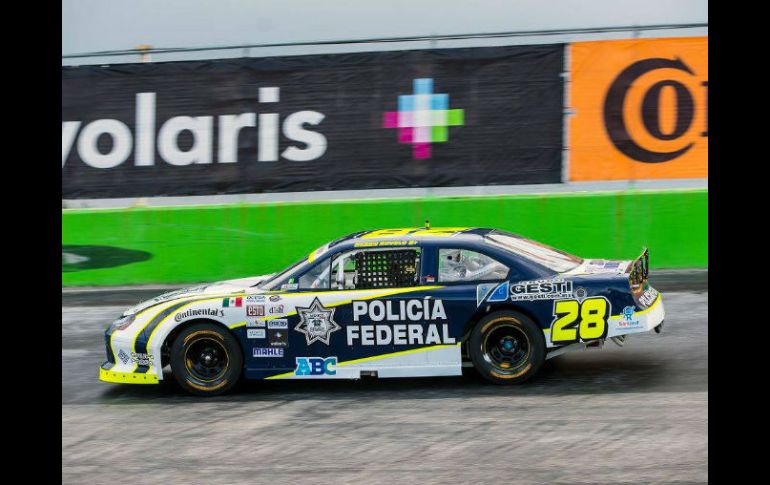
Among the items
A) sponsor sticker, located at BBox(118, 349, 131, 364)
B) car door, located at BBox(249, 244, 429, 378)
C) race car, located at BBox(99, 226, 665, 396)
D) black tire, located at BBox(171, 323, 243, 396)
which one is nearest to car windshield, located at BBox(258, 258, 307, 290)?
race car, located at BBox(99, 226, 665, 396)

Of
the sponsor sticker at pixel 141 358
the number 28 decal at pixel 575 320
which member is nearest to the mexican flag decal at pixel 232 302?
the sponsor sticker at pixel 141 358

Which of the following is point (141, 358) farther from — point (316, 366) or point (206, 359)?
point (316, 366)

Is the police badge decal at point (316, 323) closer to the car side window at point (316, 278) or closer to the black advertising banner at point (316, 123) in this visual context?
the car side window at point (316, 278)

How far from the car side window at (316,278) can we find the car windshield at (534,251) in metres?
1.38

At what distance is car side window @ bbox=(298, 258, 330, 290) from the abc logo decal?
6331 millimetres

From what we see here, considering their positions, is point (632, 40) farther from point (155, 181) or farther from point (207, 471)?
point (207, 471)

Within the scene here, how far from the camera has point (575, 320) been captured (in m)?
7.80

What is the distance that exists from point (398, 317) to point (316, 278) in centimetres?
78

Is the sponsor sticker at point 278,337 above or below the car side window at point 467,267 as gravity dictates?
Result: below

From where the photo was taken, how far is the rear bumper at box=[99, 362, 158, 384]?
8219mm

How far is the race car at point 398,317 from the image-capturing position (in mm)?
7812

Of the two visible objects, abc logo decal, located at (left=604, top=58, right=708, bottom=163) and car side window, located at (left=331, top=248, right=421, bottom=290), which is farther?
abc logo decal, located at (left=604, top=58, right=708, bottom=163)

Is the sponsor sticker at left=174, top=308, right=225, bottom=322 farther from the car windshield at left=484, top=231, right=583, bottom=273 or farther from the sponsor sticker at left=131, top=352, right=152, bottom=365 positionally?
the car windshield at left=484, top=231, right=583, bottom=273

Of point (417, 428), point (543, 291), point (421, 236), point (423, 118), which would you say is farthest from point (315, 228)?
point (417, 428)
